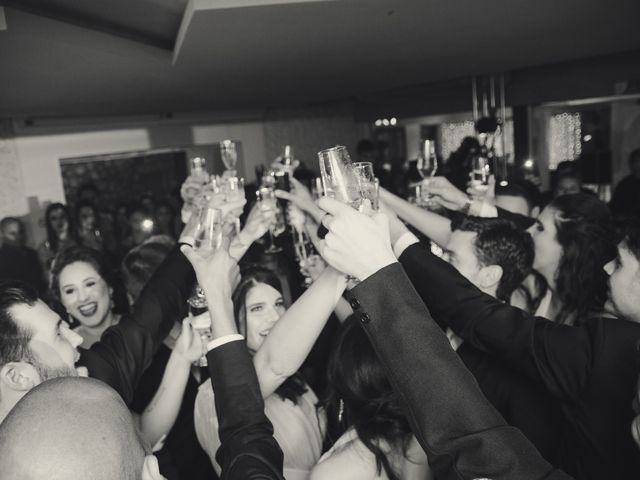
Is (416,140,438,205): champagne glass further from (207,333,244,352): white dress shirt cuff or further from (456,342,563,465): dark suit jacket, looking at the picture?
(207,333,244,352): white dress shirt cuff

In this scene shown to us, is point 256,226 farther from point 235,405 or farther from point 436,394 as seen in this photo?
point 436,394

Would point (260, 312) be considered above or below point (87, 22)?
below

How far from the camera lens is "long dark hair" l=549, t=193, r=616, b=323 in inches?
82.9

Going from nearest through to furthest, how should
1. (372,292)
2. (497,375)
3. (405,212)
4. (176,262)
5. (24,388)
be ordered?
(372,292), (24,388), (497,375), (176,262), (405,212)

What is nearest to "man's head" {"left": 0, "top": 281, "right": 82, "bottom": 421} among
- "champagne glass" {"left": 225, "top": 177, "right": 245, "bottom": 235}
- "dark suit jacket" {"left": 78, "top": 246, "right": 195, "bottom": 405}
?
"dark suit jacket" {"left": 78, "top": 246, "right": 195, "bottom": 405}

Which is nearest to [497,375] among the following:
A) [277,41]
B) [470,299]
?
[470,299]

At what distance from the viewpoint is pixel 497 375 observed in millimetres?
1610

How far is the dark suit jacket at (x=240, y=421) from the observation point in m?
1.06

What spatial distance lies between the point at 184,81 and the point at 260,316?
2.58 meters

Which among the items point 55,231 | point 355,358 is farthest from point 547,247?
point 55,231

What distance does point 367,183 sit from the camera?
1.29m

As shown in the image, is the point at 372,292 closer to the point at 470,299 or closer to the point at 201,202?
the point at 470,299

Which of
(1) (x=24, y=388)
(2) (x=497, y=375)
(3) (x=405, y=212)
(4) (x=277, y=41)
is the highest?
(4) (x=277, y=41)

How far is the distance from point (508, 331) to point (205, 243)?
3.29 ft
